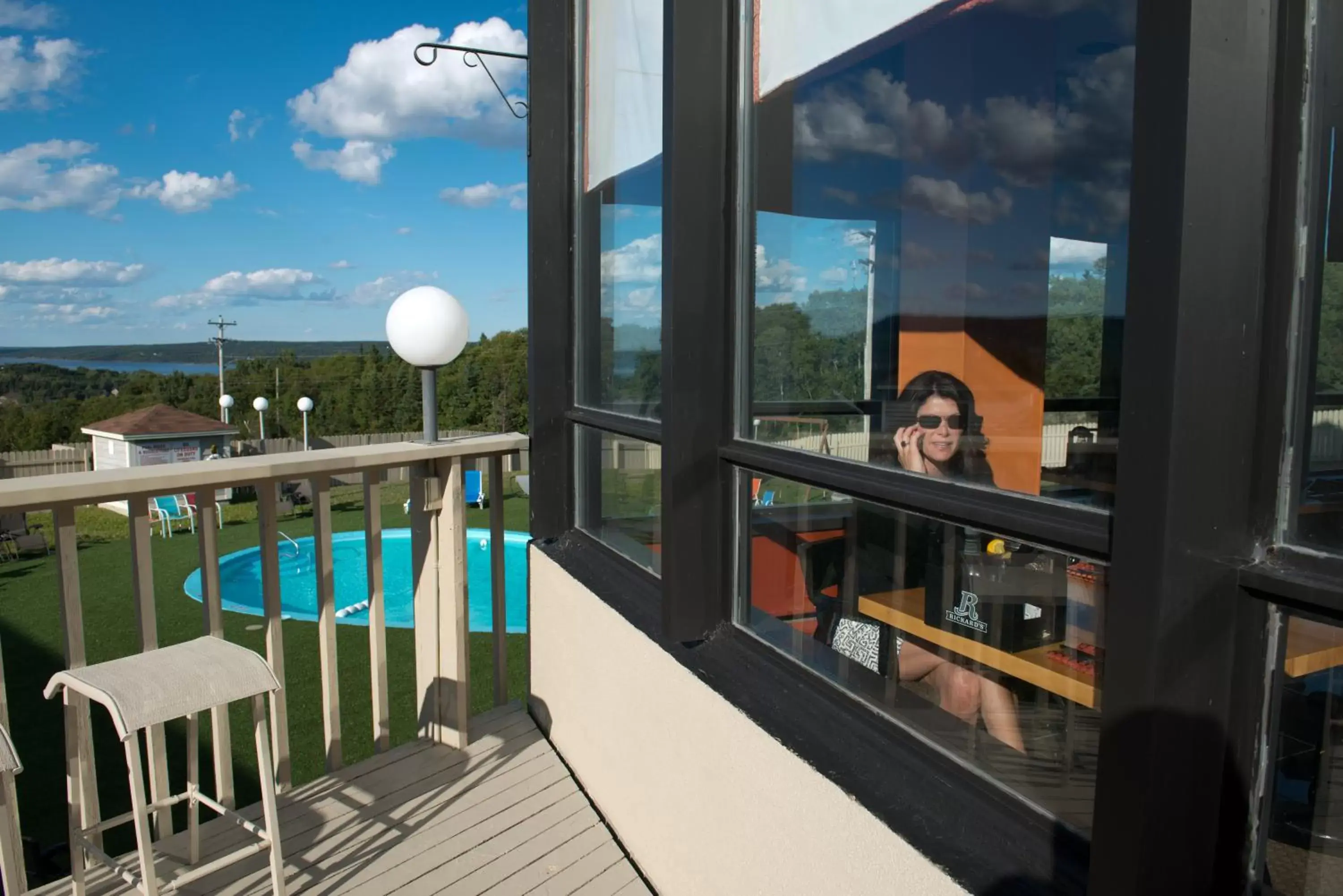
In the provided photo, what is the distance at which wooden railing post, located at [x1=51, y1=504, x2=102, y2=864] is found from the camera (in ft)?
6.72

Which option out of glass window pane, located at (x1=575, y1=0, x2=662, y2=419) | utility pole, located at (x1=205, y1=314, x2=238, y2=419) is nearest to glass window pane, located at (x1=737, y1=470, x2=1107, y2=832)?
glass window pane, located at (x1=575, y1=0, x2=662, y2=419)

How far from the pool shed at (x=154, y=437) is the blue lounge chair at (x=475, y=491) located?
882 cm

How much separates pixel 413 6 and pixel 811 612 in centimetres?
2819

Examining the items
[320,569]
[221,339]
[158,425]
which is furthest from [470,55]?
[221,339]

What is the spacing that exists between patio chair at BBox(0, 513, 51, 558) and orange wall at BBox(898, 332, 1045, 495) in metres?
16.4

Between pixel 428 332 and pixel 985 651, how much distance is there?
7.13 ft

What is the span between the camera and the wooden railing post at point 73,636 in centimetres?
205

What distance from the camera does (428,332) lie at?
9.47ft

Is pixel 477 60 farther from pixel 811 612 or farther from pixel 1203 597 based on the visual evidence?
pixel 1203 597

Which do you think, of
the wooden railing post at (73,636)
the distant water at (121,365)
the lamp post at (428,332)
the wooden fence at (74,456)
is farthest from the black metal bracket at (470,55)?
the distant water at (121,365)

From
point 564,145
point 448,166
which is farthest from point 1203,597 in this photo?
point 448,166

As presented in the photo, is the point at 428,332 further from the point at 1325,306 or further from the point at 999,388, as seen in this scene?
the point at 1325,306

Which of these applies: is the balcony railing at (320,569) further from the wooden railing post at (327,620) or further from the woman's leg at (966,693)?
the woman's leg at (966,693)

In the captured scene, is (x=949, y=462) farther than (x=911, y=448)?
No
